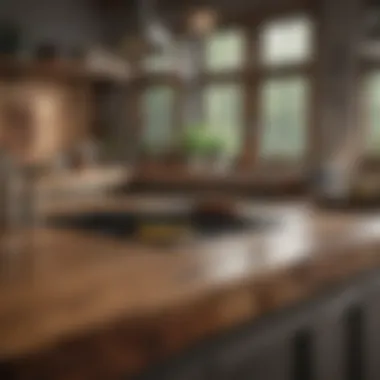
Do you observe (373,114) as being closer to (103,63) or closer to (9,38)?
(103,63)

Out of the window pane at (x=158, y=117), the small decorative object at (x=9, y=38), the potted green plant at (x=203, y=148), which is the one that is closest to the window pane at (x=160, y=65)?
the window pane at (x=158, y=117)

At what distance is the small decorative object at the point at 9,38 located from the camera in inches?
229

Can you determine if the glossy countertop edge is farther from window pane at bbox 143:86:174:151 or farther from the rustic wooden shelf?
window pane at bbox 143:86:174:151

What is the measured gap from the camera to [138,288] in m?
1.17

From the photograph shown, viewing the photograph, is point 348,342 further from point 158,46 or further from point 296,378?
point 158,46

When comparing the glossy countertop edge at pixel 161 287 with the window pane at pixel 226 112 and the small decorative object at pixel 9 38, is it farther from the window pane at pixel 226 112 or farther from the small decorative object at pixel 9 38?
the window pane at pixel 226 112

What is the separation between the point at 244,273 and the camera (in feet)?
4.31

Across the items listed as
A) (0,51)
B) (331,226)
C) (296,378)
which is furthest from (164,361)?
(0,51)

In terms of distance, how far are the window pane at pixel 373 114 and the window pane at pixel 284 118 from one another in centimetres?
54

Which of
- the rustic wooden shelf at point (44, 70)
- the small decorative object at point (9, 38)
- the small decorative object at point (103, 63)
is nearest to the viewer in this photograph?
the small decorative object at point (9, 38)

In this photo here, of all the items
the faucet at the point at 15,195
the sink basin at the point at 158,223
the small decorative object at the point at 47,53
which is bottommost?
the sink basin at the point at 158,223

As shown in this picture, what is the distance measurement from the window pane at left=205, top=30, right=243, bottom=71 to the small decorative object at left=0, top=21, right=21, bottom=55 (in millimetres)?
1693

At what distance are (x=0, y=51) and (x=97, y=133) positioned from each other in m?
1.70

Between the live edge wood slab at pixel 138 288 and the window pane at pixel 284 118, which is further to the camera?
the window pane at pixel 284 118
